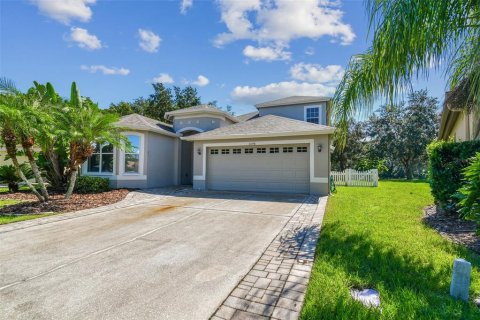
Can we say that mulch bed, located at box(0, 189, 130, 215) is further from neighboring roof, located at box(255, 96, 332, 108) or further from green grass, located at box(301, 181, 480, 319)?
neighboring roof, located at box(255, 96, 332, 108)

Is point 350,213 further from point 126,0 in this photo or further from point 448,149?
point 126,0

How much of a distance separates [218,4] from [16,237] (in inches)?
409

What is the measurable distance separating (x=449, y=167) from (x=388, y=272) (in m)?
5.13

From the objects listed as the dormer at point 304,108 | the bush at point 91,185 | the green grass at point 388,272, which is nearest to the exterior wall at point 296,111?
the dormer at point 304,108

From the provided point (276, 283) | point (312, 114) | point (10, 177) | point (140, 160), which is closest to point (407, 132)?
point (312, 114)

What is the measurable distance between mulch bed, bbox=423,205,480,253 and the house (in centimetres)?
477

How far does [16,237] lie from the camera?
535 cm

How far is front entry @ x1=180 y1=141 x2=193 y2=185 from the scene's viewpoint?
17.7 metres

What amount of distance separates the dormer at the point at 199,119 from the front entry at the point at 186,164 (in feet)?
4.24

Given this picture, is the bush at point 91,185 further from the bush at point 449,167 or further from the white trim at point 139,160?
the bush at point 449,167

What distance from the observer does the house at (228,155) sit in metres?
11.9

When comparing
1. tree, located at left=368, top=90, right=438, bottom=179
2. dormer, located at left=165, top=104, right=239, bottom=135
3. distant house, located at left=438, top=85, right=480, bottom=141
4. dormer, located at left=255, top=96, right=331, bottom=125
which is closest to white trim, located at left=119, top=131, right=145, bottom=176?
dormer, located at left=165, top=104, right=239, bottom=135

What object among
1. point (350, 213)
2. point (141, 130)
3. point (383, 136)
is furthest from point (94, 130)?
point (383, 136)

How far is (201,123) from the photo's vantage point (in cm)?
1670
